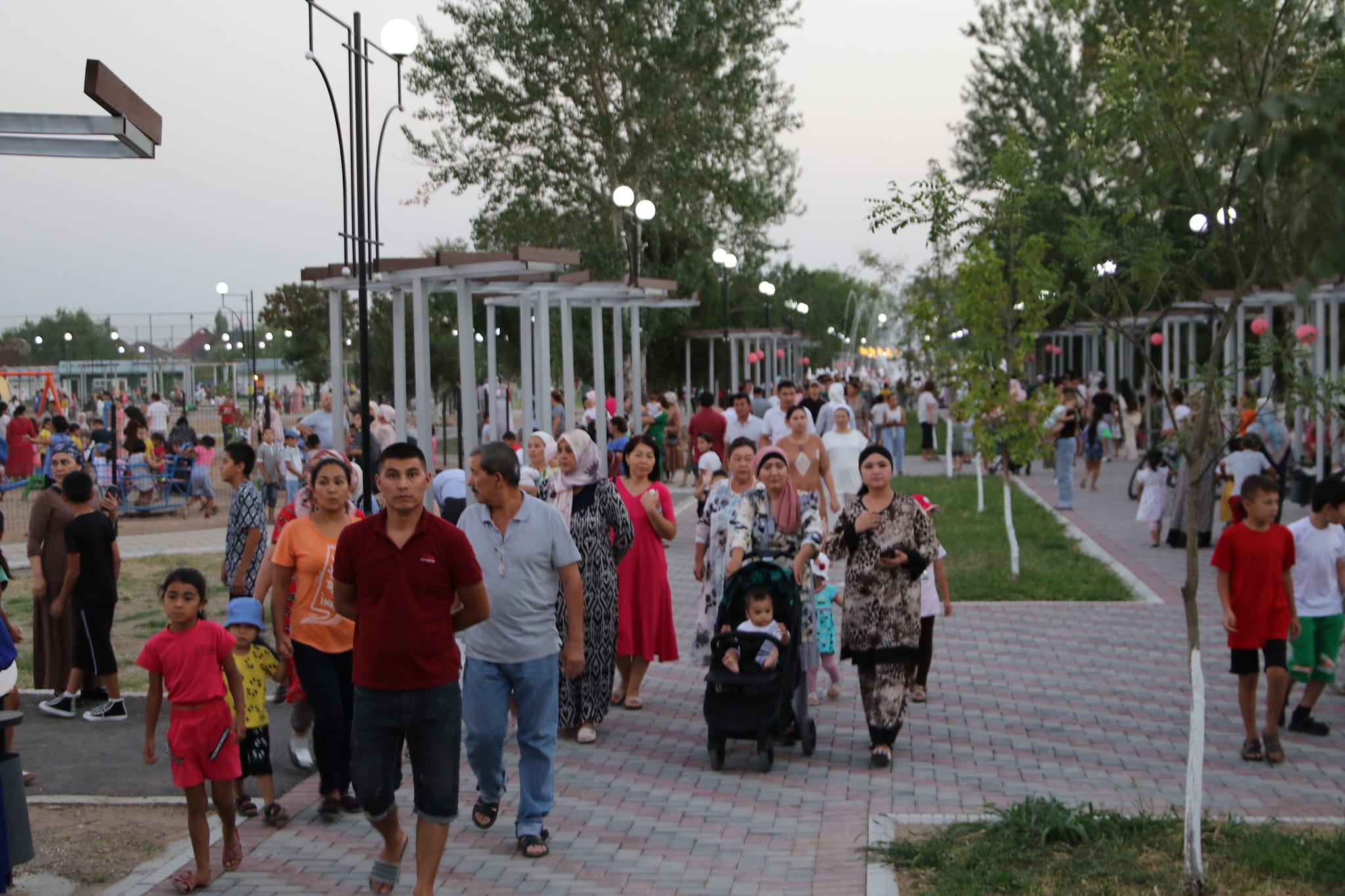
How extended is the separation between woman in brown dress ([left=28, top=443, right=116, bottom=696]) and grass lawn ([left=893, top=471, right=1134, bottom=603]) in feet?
25.4

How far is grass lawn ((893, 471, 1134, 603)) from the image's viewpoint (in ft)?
44.9

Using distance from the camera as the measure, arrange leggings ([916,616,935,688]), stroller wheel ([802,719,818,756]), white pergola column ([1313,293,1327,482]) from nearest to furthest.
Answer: stroller wheel ([802,719,818,756]) → leggings ([916,616,935,688]) → white pergola column ([1313,293,1327,482])

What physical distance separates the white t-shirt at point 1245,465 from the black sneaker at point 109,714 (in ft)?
35.3

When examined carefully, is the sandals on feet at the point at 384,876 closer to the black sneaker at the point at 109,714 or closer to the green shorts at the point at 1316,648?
the black sneaker at the point at 109,714

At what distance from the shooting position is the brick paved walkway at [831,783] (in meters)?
6.07

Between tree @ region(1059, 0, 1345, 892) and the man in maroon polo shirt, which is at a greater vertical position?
tree @ region(1059, 0, 1345, 892)

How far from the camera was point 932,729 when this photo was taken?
340 inches

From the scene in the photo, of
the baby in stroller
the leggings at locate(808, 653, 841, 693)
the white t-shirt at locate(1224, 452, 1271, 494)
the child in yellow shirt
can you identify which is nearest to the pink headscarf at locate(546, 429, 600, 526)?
the baby in stroller

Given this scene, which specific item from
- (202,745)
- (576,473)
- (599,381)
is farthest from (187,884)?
(599,381)

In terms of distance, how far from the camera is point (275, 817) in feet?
22.3

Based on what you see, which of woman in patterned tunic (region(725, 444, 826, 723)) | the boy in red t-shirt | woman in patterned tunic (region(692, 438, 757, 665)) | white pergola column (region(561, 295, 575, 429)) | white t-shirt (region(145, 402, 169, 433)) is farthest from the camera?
white t-shirt (region(145, 402, 169, 433))

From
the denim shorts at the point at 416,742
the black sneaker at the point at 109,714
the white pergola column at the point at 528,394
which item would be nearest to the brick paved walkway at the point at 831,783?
the denim shorts at the point at 416,742

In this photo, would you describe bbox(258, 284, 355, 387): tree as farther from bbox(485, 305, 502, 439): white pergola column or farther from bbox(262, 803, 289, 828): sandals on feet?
bbox(262, 803, 289, 828): sandals on feet

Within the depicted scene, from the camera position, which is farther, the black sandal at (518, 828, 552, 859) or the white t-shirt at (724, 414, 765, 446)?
the white t-shirt at (724, 414, 765, 446)
